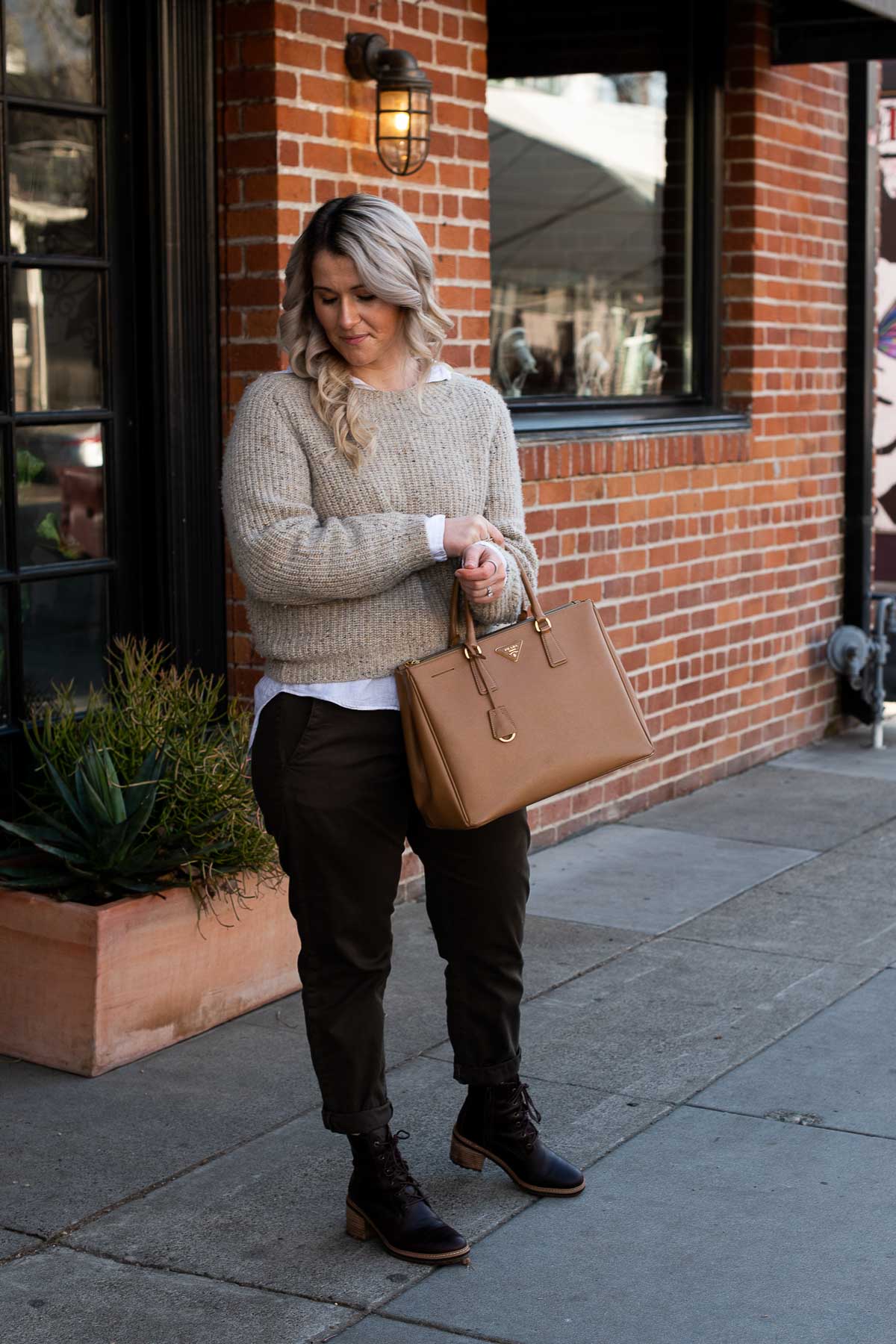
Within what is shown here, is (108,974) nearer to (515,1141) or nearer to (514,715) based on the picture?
(515,1141)

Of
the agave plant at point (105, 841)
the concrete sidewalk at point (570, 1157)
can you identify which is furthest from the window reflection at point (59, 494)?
the concrete sidewalk at point (570, 1157)

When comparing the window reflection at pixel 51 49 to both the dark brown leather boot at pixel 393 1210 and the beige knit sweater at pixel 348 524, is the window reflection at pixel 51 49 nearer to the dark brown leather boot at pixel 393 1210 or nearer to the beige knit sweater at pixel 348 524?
the beige knit sweater at pixel 348 524

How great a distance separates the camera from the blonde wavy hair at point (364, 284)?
126 inches

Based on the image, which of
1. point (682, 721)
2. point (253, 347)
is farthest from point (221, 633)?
point (682, 721)

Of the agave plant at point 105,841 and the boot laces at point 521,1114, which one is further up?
the agave plant at point 105,841

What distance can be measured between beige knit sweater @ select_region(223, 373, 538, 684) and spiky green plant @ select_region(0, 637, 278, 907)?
3.54ft

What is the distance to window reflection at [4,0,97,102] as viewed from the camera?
472cm

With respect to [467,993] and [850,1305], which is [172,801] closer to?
[467,993]

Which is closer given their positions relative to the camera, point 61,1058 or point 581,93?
point 61,1058

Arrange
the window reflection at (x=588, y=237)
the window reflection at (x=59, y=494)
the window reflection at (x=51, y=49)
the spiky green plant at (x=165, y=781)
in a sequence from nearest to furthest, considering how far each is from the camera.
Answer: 1. the spiky green plant at (x=165, y=781)
2. the window reflection at (x=51, y=49)
3. the window reflection at (x=59, y=494)
4. the window reflection at (x=588, y=237)

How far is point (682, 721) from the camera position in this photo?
23.7 feet

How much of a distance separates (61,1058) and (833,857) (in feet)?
9.90

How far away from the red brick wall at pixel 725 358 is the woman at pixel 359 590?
1.87 meters

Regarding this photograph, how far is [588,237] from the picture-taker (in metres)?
7.06
